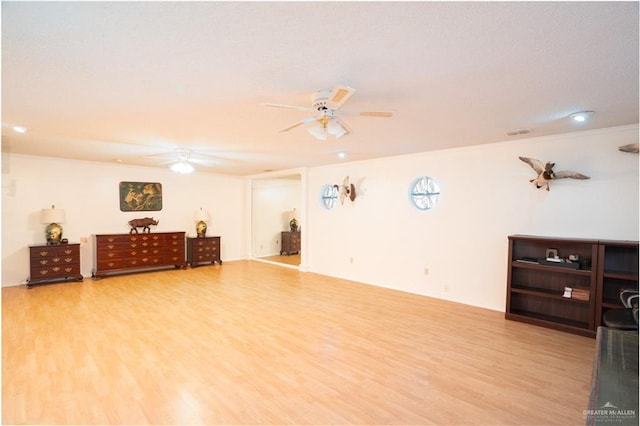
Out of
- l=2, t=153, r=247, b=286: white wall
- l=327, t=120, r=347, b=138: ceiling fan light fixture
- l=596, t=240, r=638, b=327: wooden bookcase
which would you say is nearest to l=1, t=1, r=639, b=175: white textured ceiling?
l=327, t=120, r=347, b=138: ceiling fan light fixture

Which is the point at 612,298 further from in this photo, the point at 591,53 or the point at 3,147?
the point at 3,147

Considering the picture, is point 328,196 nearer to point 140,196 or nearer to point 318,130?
point 318,130

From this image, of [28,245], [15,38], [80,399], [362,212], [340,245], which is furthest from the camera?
[340,245]

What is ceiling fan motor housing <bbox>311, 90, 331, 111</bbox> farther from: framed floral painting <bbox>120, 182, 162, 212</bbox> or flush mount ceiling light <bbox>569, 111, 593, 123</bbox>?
framed floral painting <bbox>120, 182, 162, 212</bbox>

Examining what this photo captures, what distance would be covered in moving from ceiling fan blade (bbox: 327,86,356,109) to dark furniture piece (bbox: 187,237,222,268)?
614 centimetres

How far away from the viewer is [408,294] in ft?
17.4

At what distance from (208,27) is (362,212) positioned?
484 cm

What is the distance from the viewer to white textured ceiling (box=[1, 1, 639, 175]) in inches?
61.9

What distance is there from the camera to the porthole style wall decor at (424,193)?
5.21 m

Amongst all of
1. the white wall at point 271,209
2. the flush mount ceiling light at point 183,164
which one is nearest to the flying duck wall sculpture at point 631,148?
the flush mount ceiling light at point 183,164

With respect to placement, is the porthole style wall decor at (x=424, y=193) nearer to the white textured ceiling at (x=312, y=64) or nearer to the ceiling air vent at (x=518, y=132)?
the ceiling air vent at (x=518, y=132)

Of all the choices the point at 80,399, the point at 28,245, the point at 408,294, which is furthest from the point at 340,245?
the point at 28,245

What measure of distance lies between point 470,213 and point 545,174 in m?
1.09

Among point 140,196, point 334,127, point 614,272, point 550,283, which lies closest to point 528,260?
point 550,283
